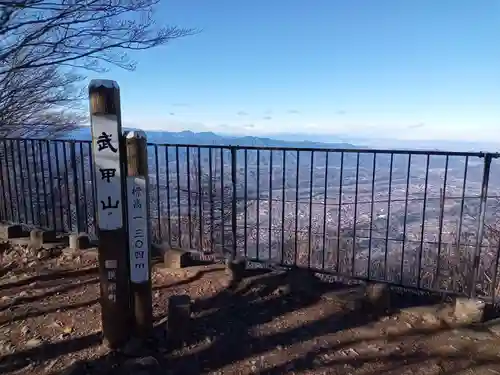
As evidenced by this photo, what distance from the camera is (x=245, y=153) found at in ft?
13.3

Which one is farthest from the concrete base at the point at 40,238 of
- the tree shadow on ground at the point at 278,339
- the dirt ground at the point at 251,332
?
the tree shadow on ground at the point at 278,339

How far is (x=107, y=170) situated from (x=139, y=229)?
534 mm

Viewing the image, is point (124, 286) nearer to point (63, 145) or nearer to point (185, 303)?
point (185, 303)

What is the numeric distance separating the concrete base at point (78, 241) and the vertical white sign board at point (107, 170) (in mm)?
2445

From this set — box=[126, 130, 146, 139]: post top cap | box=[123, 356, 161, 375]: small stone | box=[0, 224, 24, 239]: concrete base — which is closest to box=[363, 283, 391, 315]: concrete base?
box=[123, 356, 161, 375]: small stone

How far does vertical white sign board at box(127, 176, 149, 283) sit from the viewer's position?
2.83 metres

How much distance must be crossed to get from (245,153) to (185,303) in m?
1.80

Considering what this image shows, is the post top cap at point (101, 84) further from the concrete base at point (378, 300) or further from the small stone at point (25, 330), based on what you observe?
the concrete base at point (378, 300)

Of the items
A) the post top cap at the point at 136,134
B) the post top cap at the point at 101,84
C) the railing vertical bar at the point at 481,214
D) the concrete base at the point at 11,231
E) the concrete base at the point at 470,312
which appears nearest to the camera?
the post top cap at the point at 101,84

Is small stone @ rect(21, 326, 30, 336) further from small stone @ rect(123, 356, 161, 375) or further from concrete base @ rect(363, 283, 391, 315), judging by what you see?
concrete base @ rect(363, 283, 391, 315)

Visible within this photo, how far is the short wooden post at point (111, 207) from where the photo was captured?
2686 mm

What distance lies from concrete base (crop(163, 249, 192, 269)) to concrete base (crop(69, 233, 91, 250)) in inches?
52.2

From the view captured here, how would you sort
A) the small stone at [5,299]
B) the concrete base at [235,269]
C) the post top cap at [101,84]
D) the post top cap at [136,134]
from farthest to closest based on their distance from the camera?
Answer: the concrete base at [235,269] < the small stone at [5,299] < the post top cap at [136,134] < the post top cap at [101,84]

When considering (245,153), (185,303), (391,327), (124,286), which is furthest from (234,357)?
(245,153)
